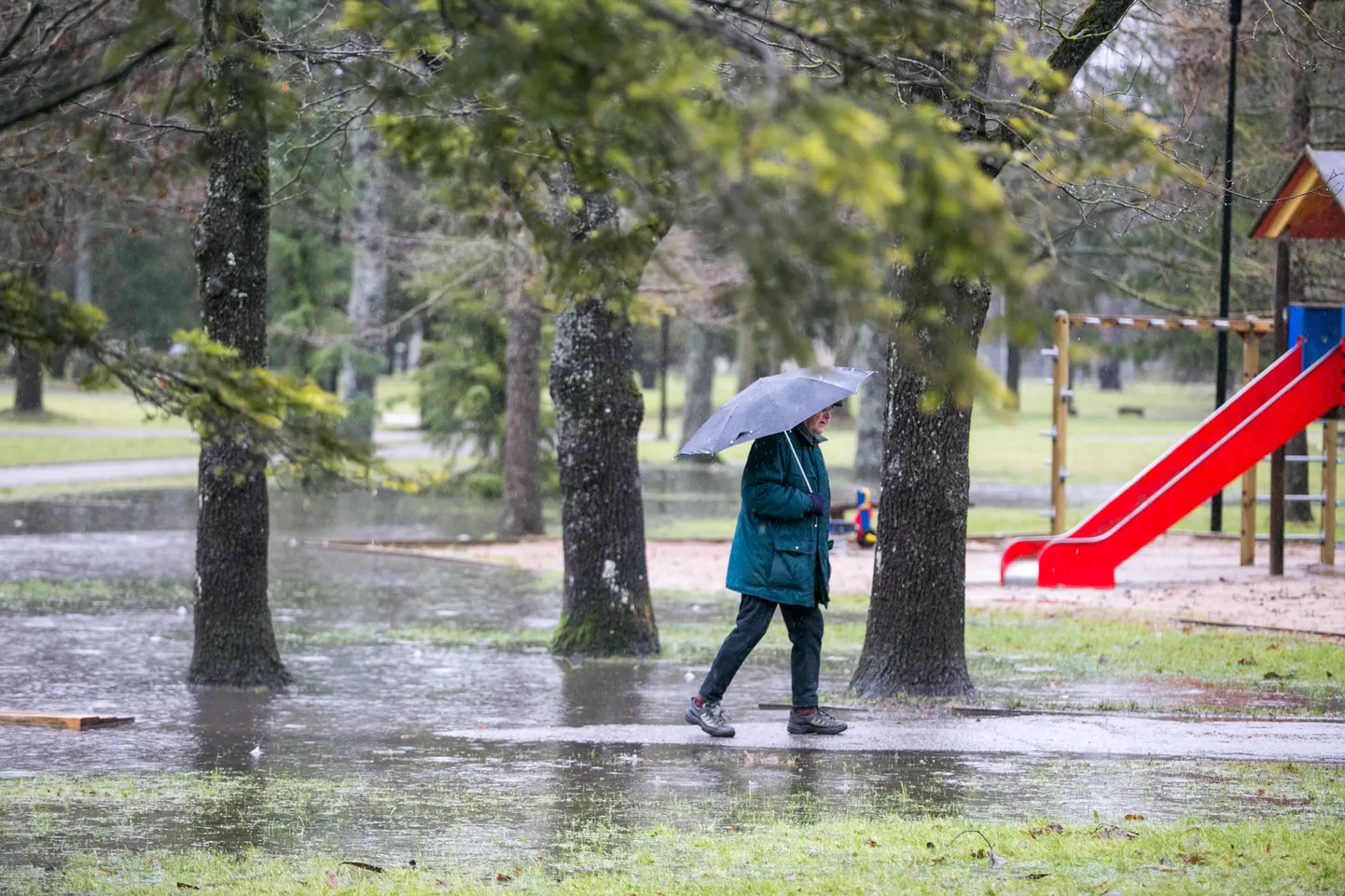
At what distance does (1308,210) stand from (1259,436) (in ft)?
8.11

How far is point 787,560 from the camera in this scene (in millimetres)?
8375

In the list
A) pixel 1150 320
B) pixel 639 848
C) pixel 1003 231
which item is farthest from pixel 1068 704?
pixel 1150 320

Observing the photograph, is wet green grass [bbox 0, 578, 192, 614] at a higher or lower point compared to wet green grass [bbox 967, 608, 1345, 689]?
lower

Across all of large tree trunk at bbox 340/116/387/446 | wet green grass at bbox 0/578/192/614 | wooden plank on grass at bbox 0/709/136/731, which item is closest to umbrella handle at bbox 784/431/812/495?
wooden plank on grass at bbox 0/709/136/731

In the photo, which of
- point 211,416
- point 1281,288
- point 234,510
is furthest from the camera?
point 1281,288

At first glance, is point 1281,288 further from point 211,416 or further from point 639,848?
point 211,416

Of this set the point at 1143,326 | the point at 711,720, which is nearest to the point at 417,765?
the point at 711,720

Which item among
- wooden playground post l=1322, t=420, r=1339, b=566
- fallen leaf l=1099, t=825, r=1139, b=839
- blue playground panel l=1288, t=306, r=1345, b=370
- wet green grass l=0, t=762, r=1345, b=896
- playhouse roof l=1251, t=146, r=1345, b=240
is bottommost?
wet green grass l=0, t=762, r=1345, b=896

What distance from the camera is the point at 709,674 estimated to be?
8.73 metres

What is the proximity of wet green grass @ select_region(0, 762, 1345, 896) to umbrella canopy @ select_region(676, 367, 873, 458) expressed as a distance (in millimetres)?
2050

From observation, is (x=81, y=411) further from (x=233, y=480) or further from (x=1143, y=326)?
(x=233, y=480)

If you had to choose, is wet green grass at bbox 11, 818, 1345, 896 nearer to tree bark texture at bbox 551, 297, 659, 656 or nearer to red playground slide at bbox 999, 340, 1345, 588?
tree bark texture at bbox 551, 297, 659, 656

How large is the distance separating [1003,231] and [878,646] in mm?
6566

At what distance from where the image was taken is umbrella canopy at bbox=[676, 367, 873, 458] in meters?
8.12
